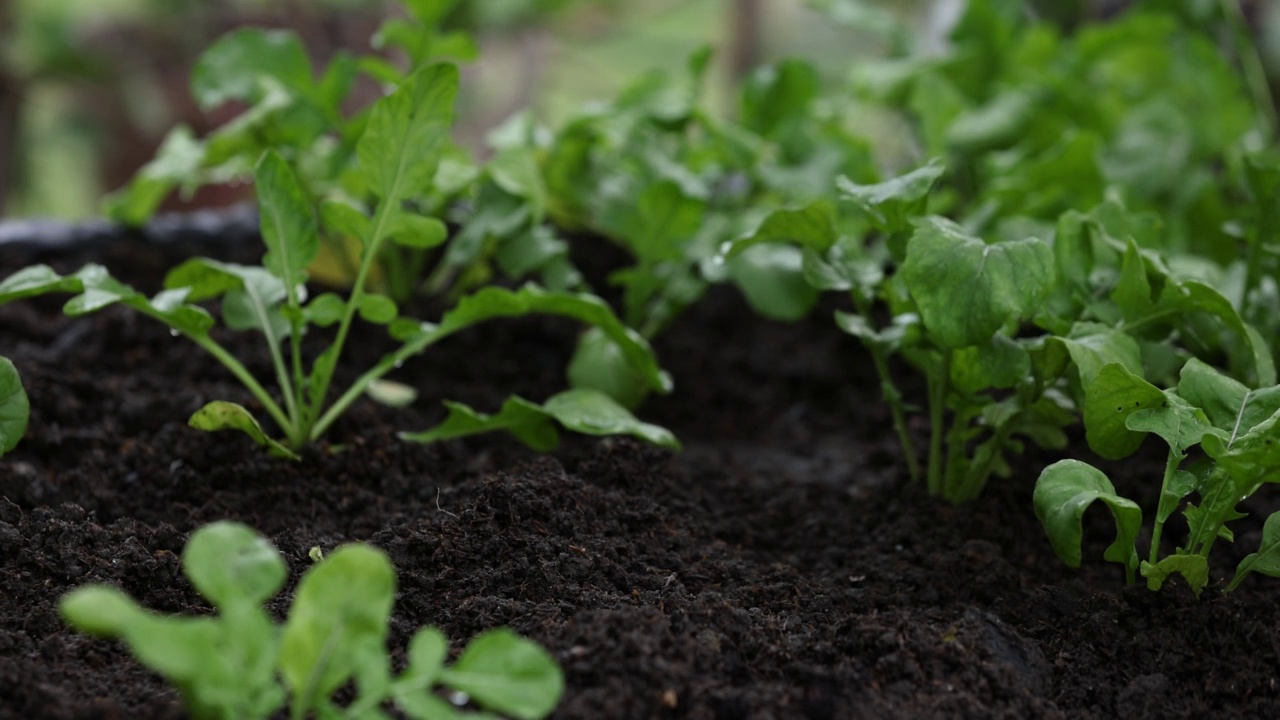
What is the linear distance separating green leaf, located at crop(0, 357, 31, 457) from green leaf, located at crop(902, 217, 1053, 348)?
784 millimetres

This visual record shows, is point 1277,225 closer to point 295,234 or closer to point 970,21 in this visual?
point 970,21

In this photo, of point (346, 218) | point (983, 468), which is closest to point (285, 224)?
point (346, 218)

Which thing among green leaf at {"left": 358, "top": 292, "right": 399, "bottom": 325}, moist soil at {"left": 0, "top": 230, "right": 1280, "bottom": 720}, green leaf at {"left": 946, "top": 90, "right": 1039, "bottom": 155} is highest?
green leaf at {"left": 358, "top": 292, "right": 399, "bottom": 325}

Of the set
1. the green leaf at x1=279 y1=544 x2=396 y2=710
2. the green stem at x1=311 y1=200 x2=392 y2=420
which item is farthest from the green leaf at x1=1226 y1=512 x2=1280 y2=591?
the green stem at x1=311 y1=200 x2=392 y2=420

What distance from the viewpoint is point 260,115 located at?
1.45m

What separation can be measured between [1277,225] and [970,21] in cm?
80

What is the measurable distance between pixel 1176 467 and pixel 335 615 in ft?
2.25

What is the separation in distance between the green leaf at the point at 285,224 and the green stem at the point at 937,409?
63cm

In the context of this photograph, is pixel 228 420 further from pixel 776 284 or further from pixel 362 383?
pixel 776 284

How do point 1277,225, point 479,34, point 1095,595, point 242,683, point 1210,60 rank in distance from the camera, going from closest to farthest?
point 242,683, point 1095,595, point 1277,225, point 1210,60, point 479,34

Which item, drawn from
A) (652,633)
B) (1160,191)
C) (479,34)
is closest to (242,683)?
(652,633)

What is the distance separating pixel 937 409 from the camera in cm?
111

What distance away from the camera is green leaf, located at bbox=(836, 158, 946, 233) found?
99 cm

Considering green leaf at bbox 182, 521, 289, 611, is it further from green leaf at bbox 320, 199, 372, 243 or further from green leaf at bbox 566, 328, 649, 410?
green leaf at bbox 566, 328, 649, 410
